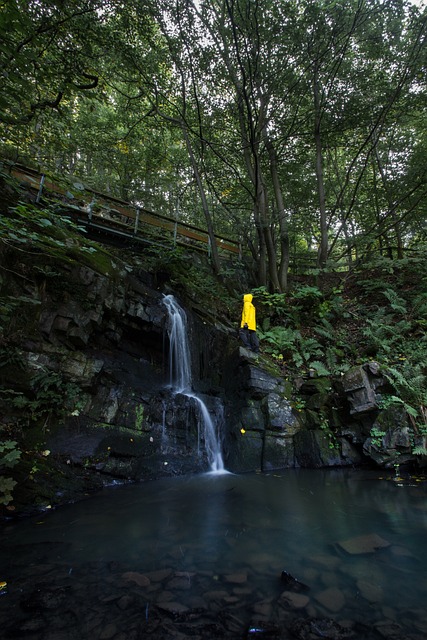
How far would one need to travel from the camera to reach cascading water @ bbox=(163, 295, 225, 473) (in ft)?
25.4

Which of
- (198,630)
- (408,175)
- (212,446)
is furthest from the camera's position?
(408,175)

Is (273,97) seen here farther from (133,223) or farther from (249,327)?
(249,327)

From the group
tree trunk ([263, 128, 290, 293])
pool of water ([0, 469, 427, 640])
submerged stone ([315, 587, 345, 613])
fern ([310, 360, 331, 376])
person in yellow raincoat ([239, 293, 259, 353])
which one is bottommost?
pool of water ([0, 469, 427, 640])

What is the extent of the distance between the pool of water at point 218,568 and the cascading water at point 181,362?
8.03ft

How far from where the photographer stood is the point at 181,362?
9156 mm

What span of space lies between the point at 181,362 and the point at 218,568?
20.7 ft

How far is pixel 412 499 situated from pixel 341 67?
13.6 meters

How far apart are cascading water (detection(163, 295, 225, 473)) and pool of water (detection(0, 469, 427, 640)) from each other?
245 cm

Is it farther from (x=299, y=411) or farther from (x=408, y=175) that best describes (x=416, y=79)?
(x=299, y=411)

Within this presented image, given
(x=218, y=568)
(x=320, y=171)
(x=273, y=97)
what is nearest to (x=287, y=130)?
(x=273, y=97)

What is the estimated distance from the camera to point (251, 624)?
7.35 ft

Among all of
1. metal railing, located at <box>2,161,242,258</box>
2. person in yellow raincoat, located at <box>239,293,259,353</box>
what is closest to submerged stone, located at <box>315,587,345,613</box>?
person in yellow raincoat, located at <box>239,293,259,353</box>

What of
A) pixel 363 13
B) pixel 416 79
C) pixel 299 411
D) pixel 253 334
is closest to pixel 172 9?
pixel 363 13

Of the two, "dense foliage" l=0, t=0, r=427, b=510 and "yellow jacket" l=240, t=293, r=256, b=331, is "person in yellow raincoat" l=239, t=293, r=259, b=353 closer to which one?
"yellow jacket" l=240, t=293, r=256, b=331
